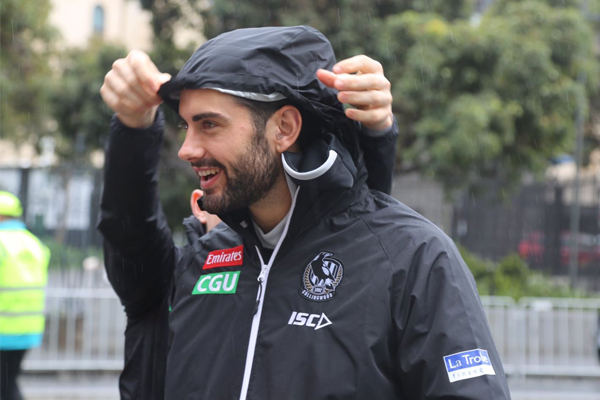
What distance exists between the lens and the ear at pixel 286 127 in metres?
2.05

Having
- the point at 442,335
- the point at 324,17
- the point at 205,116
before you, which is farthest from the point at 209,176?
the point at 324,17

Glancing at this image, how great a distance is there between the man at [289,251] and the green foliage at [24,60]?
34.4 ft

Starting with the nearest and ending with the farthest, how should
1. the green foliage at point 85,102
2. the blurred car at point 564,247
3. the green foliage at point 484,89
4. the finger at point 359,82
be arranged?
the finger at point 359,82, the green foliage at point 484,89, the green foliage at point 85,102, the blurred car at point 564,247

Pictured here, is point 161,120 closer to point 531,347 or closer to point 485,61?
point 531,347

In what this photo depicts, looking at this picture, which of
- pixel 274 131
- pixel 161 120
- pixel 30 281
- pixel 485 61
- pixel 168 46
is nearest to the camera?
pixel 274 131

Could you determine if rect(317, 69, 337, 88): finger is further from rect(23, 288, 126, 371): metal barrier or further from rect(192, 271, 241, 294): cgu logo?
rect(23, 288, 126, 371): metal barrier

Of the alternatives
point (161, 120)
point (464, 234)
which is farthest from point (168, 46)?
point (161, 120)

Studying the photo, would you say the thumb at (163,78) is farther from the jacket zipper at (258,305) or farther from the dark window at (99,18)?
the dark window at (99,18)

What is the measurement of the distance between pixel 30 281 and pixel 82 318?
3156 mm

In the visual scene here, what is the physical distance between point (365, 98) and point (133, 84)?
22.9 inches

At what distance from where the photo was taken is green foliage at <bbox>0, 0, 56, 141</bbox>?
45.5ft

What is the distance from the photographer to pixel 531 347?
9484 mm

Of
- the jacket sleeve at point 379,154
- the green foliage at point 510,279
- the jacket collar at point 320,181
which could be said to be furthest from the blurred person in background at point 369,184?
the green foliage at point 510,279

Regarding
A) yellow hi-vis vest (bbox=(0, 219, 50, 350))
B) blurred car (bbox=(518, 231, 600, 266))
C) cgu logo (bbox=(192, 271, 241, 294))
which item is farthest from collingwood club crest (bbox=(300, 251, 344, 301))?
blurred car (bbox=(518, 231, 600, 266))
